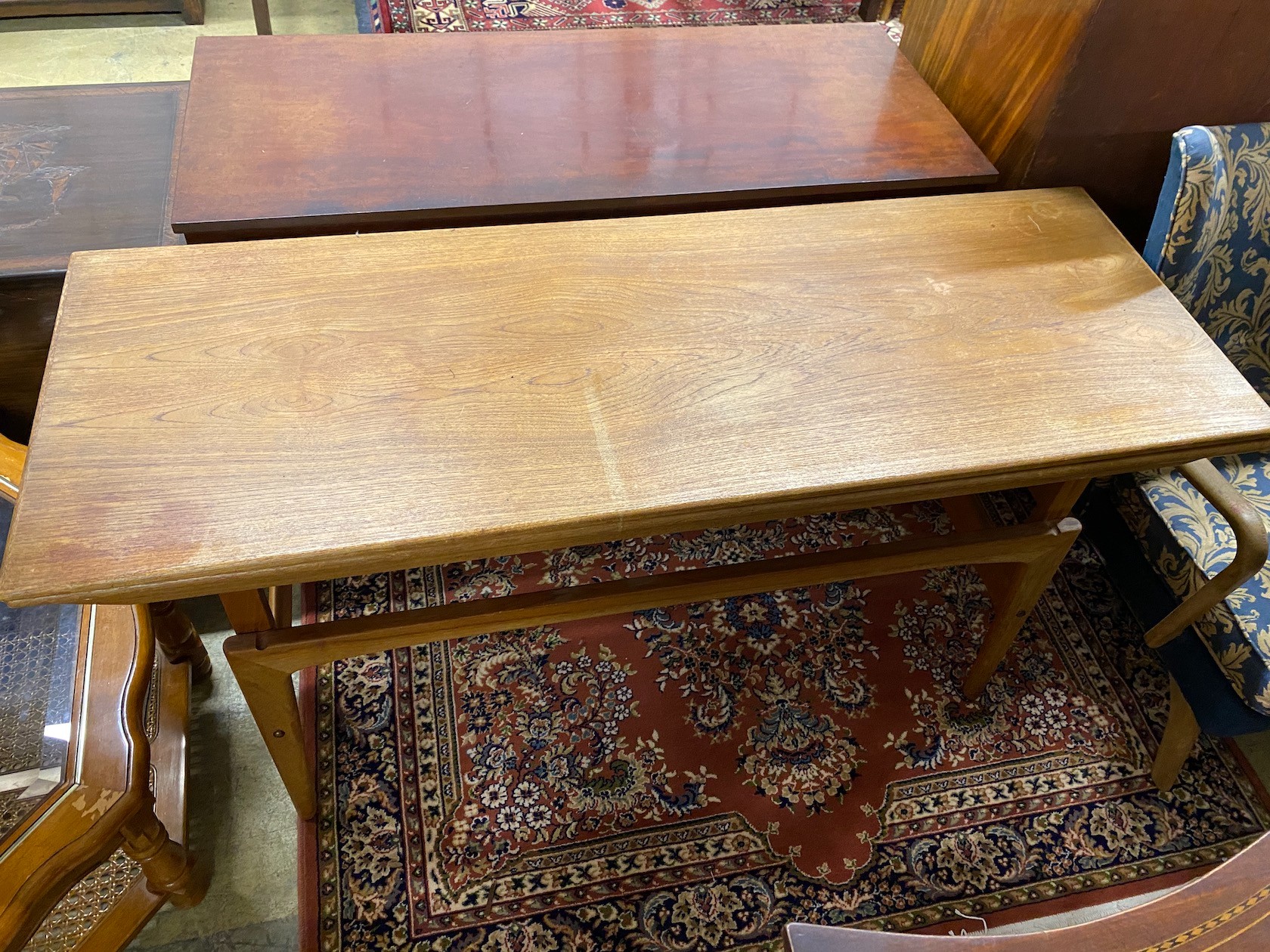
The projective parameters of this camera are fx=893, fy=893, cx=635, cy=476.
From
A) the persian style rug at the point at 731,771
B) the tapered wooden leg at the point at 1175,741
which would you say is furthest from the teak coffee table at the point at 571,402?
the tapered wooden leg at the point at 1175,741

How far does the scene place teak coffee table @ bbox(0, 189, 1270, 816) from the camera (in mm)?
916

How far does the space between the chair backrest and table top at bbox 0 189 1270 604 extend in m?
0.12

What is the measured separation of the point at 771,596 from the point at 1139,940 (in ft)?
3.45

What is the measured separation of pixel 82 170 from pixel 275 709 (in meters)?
0.97

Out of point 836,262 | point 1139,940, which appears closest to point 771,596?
point 836,262

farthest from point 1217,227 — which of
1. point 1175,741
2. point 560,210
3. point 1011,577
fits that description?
point 560,210

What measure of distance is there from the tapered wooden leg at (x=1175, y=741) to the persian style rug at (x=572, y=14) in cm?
222

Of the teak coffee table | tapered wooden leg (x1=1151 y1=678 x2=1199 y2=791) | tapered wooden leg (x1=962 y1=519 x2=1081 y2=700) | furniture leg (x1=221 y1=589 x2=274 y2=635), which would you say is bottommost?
tapered wooden leg (x1=1151 y1=678 x2=1199 y2=791)

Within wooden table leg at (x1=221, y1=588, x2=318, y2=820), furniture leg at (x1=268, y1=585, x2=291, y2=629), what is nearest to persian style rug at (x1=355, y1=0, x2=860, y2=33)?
furniture leg at (x1=268, y1=585, x2=291, y2=629)

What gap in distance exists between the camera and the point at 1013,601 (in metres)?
1.43

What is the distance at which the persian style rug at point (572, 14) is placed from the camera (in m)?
2.54

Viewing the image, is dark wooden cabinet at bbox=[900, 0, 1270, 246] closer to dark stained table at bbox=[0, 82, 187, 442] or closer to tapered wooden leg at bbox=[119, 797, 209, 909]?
dark stained table at bbox=[0, 82, 187, 442]

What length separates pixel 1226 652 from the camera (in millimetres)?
1303

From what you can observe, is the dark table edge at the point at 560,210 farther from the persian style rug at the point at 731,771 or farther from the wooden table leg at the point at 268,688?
the persian style rug at the point at 731,771
